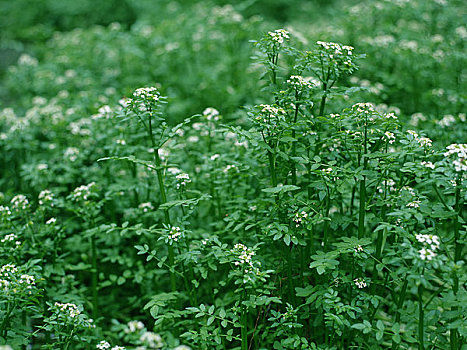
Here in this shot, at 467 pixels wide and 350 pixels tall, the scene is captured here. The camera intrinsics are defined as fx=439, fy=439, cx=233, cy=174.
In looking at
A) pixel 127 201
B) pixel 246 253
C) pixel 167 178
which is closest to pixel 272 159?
pixel 246 253

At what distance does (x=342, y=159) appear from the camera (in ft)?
8.04

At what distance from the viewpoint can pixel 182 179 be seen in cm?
252

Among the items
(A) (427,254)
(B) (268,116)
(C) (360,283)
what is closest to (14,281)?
(B) (268,116)

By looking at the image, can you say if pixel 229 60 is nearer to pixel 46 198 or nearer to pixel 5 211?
pixel 46 198

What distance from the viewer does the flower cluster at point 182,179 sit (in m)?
2.48

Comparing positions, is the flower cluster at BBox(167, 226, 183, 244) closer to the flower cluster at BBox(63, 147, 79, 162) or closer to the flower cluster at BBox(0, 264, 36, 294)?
Result: the flower cluster at BBox(0, 264, 36, 294)

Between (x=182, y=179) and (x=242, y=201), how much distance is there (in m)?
0.41

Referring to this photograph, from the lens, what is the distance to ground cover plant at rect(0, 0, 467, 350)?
2.16 metres

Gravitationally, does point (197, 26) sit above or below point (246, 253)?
above

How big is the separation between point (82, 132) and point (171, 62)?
1.92 meters

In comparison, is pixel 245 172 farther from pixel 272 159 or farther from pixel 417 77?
pixel 417 77

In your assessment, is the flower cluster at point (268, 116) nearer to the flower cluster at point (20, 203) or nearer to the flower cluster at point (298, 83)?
the flower cluster at point (298, 83)

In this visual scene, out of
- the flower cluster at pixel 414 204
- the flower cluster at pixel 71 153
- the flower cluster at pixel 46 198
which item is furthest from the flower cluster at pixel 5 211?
the flower cluster at pixel 414 204

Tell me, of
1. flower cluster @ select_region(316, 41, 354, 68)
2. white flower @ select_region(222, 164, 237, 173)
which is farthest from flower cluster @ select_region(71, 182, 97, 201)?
flower cluster @ select_region(316, 41, 354, 68)
